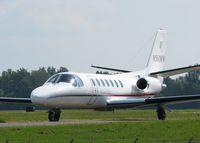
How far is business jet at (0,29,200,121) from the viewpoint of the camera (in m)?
44.7

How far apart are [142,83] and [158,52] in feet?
22.8

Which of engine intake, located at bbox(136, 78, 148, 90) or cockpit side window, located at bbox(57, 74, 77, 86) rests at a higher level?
cockpit side window, located at bbox(57, 74, 77, 86)

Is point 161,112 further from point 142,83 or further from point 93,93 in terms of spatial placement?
point 142,83

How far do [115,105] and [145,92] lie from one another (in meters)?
5.04

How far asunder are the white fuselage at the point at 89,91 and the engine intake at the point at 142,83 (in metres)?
0.21

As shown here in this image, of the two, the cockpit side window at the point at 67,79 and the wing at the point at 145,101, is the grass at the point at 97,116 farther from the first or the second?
the cockpit side window at the point at 67,79

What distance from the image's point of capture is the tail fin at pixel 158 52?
5920 cm

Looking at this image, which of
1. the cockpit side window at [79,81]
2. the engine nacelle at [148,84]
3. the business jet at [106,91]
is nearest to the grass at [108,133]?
the business jet at [106,91]

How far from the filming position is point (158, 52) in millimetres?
60219

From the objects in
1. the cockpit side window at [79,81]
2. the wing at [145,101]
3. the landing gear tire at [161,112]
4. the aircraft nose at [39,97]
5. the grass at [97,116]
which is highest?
the cockpit side window at [79,81]

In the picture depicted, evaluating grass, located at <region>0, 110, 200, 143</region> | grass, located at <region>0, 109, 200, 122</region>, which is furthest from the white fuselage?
grass, located at <region>0, 110, 200, 143</region>

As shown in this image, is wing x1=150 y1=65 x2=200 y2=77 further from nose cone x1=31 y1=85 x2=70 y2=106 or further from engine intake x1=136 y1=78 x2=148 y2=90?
nose cone x1=31 y1=85 x2=70 y2=106

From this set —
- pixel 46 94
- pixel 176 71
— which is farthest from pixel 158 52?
pixel 46 94

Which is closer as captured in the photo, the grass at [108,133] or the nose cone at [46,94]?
the grass at [108,133]
